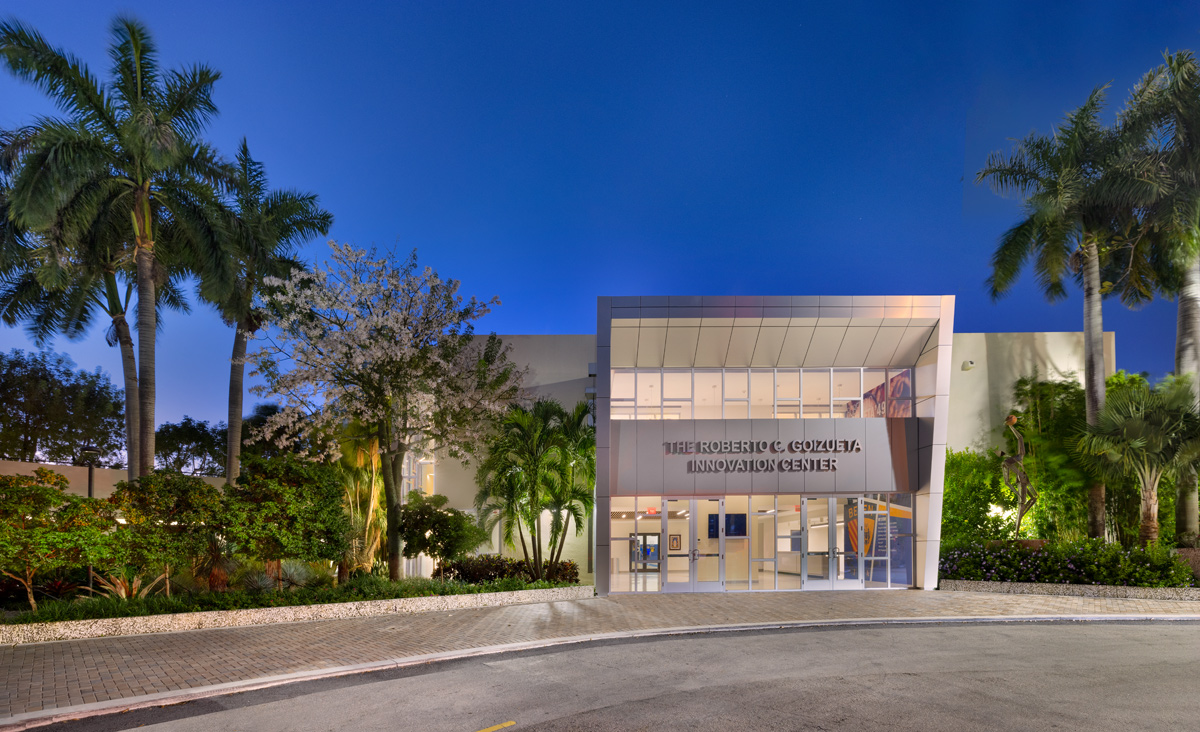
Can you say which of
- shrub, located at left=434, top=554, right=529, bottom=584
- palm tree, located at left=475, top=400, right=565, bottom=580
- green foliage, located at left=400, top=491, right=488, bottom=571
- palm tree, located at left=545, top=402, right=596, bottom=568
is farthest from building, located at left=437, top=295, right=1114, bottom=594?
Result: green foliage, located at left=400, top=491, right=488, bottom=571

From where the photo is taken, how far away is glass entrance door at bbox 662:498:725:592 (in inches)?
830

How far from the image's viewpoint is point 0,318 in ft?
83.7

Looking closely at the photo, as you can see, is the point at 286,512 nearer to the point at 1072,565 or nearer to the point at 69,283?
the point at 69,283

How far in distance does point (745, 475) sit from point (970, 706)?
13375 mm

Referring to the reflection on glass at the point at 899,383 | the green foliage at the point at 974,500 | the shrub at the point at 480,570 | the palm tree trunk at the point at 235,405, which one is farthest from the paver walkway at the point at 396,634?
the palm tree trunk at the point at 235,405

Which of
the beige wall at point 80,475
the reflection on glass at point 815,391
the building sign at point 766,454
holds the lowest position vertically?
the beige wall at point 80,475

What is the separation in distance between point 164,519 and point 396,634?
549 cm

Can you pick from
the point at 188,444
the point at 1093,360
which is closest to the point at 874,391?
the point at 1093,360

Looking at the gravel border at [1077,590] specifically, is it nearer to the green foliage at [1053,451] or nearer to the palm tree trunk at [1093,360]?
the palm tree trunk at [1093,360]

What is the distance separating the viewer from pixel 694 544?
21344mm

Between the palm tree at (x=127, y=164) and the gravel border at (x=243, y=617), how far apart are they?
6.90 m

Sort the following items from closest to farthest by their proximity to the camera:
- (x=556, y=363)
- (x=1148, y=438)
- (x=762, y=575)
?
(x=1148, y=438), (x=762, y=575), (x=556, y=363)

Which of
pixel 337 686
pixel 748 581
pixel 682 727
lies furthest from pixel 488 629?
pixel 748 581

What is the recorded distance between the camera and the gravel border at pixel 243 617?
12.4 m
